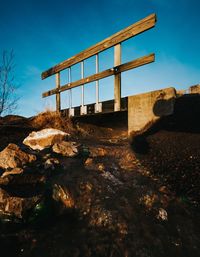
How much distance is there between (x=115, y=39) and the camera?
5.41 metres

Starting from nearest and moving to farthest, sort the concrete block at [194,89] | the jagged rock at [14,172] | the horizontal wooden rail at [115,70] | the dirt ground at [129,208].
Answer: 1. the dirt ground at [129,208]
2. the jagged rock at [14,172]
3. the horizontal wooden rail at [115,70]
4. the concrete block at [194,89]

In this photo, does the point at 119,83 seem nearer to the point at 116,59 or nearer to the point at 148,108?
the point at 116,59

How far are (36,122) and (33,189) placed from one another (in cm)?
443

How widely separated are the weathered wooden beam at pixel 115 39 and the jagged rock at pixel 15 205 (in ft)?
13.3

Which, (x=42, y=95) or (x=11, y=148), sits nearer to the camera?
(x=11, y=148)

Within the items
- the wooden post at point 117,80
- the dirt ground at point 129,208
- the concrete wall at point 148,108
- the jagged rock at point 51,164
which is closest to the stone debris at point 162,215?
the dirt ground at point 129,208

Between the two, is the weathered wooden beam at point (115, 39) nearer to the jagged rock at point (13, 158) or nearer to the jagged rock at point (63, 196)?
the jagged rock at point (13, 158)

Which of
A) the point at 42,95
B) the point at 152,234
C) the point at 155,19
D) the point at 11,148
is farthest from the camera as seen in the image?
the point at 42,95

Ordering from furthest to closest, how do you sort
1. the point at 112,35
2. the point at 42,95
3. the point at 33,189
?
1. the point at 42,95
2. the point at 112,35
3. the point at 33,189

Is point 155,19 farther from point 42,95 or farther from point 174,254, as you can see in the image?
point 42,95

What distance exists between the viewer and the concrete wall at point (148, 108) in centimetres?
473

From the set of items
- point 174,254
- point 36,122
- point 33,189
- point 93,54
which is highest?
point 93,54

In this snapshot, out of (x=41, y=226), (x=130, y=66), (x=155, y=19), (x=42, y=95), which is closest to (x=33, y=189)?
(x=41, y=226)

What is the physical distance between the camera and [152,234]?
2.60m
